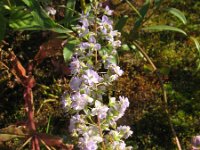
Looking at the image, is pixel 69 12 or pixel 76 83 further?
pixel 69 12

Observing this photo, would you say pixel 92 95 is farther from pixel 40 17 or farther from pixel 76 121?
pixel 40 17

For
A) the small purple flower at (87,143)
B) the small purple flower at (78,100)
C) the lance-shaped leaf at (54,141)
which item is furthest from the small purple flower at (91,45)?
the lance-shaped leaf at (54,141)

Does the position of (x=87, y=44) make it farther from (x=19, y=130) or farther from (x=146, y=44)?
(x=146, y=44)

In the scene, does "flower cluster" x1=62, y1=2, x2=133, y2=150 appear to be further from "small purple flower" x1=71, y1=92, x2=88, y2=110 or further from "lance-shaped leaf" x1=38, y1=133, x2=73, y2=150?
"lance-shaped leaf" x1=38, y1=133, x2=73, y2=150

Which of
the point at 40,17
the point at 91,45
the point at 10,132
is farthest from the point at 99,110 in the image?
the point at 40,17

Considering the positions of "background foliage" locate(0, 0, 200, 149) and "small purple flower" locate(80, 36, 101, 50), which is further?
"background foliage" locate(0, 0, 200, 149)

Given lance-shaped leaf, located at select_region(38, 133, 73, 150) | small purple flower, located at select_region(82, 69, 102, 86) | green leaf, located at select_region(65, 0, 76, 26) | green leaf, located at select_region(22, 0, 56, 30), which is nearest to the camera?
small purple flower, located at select_region(82, 69, 102, 86)

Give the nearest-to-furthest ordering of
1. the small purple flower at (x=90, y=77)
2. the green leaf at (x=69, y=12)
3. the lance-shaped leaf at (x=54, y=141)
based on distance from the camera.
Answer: the small purple flower at (x=90, y=77) < the lance-shaped leaf at (x=54, y=141) < the green leaf at (x=69, y=12)

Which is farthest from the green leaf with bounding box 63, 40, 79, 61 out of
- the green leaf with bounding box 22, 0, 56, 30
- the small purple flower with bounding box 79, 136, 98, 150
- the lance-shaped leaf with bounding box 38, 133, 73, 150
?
the small purple flower with bounding box 79, 136, 98, 150

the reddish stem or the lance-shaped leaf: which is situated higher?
the reddish stem

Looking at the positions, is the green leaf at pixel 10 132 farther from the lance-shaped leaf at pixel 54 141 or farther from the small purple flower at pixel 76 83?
the small purple flower at pixel 76 83

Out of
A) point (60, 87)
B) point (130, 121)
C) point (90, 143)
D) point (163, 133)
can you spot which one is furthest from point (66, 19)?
point (90, 143)
